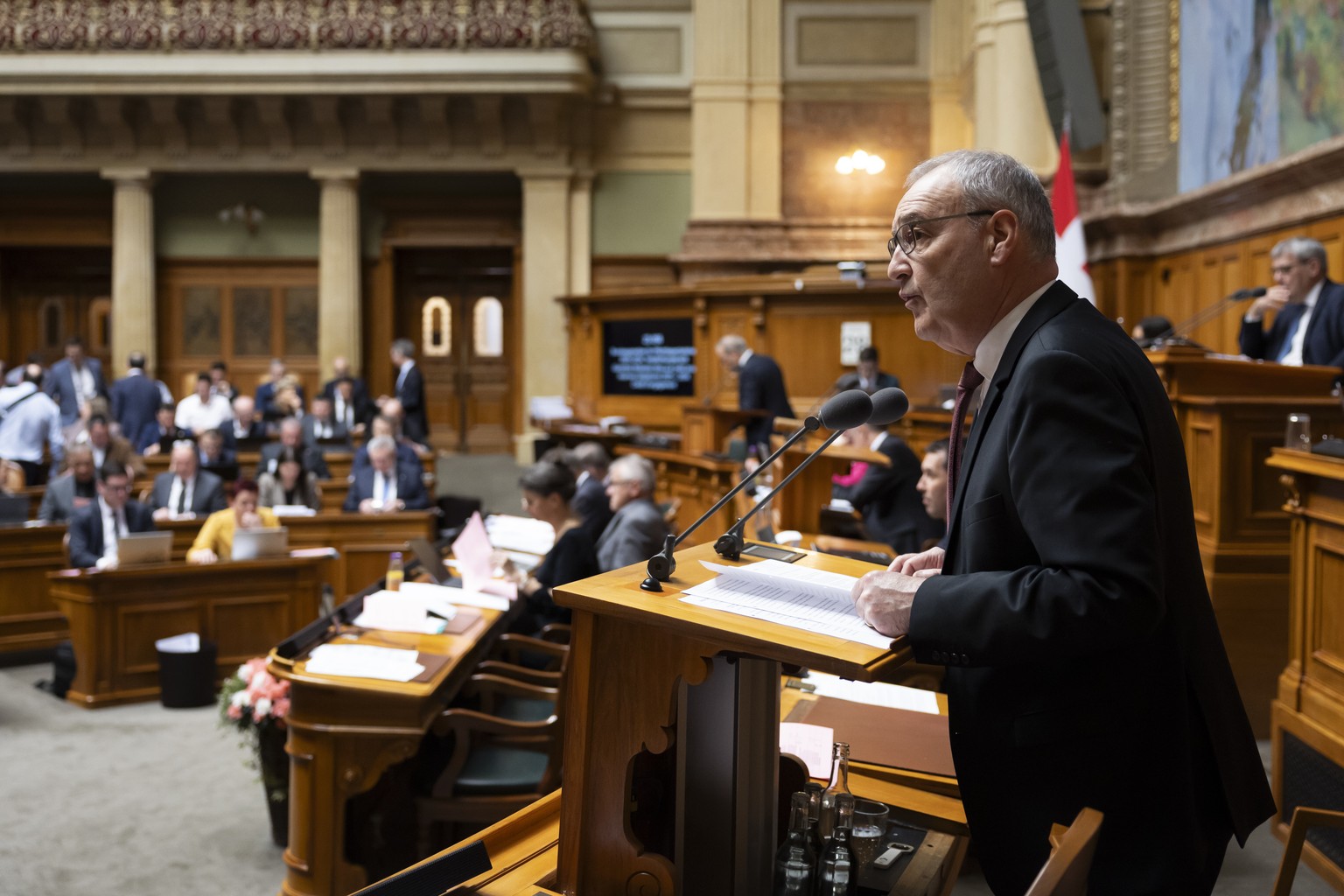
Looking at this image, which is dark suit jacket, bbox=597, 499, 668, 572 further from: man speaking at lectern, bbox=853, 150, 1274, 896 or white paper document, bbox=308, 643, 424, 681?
man speaking at lectern, bbox=853, 150, 1274, 896

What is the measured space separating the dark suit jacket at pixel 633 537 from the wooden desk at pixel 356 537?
3.65 meters

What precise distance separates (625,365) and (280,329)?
18.0 feet

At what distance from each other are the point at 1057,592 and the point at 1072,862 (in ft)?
0.99

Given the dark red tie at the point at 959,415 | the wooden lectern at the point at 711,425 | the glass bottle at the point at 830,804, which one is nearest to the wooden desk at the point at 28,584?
the wooden lectern at the point at 711,425

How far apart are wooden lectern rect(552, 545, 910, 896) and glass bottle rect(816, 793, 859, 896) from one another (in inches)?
3.2

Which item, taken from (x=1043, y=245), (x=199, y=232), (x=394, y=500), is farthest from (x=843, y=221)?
(x=1043, y=245)

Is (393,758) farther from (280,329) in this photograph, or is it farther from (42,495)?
(280,329)

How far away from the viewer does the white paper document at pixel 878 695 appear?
2.62 m

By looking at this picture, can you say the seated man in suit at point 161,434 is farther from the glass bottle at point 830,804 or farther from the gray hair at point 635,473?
the glass bottle at point 830,804

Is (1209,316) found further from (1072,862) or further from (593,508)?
(1072,862)

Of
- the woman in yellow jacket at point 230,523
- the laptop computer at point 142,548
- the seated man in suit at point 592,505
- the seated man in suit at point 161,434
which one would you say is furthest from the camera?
the seated man in suit at point 161,434

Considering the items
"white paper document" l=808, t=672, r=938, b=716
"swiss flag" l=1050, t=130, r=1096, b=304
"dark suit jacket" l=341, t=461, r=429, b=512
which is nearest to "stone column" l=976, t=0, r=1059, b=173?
"swiss flag" l=1050, t=130, r=1096, b=304

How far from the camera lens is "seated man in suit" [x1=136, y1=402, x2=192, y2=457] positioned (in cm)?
1104

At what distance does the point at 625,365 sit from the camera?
12.4m
